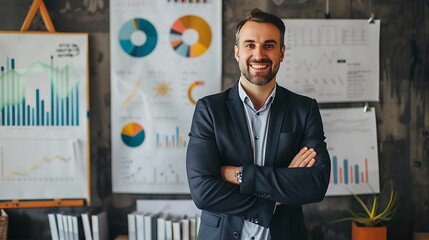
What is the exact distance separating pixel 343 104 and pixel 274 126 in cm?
90

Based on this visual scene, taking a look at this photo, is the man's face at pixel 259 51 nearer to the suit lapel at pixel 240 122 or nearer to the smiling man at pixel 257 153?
the smiling man at pixel 257 153

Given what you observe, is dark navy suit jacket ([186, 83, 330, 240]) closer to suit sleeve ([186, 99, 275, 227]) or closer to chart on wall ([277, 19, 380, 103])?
suit sleeve ([186, 99, 275, 227])

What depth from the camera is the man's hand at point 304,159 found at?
1643mm

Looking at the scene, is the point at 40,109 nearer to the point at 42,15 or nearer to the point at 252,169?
the point at 42,15

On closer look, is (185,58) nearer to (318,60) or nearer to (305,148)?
(318,60)

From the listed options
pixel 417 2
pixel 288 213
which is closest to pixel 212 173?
pixel 288 213

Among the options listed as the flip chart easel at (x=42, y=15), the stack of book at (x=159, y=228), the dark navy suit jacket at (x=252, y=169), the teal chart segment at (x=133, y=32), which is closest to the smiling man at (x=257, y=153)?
Answer: the dark navy suit jacket at (x=252, y=169)

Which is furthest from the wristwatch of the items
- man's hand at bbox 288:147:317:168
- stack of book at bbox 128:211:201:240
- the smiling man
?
stack of book at bbox 128:211:201:240

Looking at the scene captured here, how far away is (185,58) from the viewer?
2354 mm

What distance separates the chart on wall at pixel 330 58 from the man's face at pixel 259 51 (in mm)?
691

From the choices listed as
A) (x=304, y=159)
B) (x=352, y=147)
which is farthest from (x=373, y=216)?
(x=304, y=159)

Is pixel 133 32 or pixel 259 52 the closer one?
pixel 259 52

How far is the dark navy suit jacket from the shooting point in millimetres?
1563

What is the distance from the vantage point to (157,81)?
2.36m
